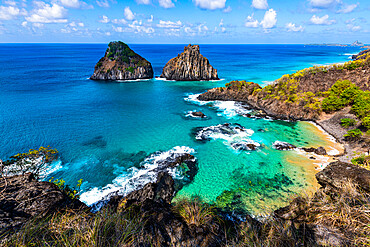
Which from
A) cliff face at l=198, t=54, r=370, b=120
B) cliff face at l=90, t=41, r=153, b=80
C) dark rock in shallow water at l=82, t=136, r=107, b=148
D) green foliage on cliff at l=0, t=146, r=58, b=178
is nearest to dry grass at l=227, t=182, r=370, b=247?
green foliage on cliff at l=0, t=146, r=58, b=178

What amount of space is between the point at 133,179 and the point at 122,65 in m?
95.9

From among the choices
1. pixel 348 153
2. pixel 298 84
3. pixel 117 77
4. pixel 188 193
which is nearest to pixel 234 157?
pixel 188 193

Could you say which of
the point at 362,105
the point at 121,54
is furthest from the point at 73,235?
the point at 121,54

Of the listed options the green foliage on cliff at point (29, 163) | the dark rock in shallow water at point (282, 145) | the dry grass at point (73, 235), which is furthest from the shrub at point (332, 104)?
the green foliage on cliff at point (29, 163)

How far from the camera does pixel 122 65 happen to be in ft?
351

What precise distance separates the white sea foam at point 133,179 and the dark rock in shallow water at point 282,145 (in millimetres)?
19022

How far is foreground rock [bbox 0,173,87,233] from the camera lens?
30.4 ft

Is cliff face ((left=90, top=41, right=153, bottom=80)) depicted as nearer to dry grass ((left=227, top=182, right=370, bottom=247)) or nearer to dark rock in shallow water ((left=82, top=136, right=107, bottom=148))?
dark rock in shallow water ((left=82, top=136, right=107, bottom=148))

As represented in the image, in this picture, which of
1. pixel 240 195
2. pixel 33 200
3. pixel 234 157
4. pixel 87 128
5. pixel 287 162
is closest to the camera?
pixel 33 200

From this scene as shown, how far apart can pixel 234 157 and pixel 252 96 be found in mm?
38209

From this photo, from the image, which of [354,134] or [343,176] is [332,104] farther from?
[343,176]

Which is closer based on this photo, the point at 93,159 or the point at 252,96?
the point at 93,159

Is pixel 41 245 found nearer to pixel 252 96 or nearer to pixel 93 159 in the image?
pixel 93 159

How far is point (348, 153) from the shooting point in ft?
104
